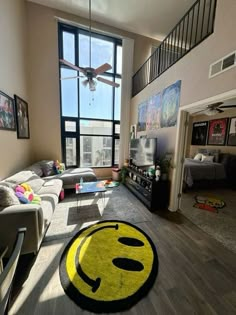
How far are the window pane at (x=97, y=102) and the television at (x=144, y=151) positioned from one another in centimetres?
159

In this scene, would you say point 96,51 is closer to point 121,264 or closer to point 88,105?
point 88,105

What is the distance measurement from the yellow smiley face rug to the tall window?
119 inches

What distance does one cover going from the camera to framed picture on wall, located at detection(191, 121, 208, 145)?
6112 millimetres

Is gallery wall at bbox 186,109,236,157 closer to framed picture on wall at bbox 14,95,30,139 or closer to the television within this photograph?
the television

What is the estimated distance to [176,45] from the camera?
3695 mm

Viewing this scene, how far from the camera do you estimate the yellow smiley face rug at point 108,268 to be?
53.0 inches

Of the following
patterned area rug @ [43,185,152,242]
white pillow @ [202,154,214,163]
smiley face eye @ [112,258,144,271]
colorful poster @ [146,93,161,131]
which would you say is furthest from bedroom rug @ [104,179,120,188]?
white pillow @ [202,154,214,163]

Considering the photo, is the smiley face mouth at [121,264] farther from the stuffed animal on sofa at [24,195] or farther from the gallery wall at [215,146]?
the gallery wall at [215,146]

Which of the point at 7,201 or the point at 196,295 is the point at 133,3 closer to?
the point at 7,201

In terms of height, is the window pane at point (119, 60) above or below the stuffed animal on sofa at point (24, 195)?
above

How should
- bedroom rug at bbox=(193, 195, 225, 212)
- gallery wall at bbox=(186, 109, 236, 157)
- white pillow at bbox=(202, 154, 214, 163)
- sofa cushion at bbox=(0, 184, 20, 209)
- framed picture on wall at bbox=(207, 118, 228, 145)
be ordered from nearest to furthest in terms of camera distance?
sofa cushion at bbox=(0, 184, 20, 209) → bedroom rug at bbox=(193, 195, 225, 212) → gallery wall at bbox=(186, 109, 236, 157) → white pillow at bbox=(202, 154, 214, 163) → framed picture on wall at bbox=(207, 118, 228, 145)

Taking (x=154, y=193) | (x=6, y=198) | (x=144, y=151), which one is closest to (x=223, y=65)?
(x=144, y=151)

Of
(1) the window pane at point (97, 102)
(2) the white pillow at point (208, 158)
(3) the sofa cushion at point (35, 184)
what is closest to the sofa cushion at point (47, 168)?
(3) the sofa cushion at point (35, 184)

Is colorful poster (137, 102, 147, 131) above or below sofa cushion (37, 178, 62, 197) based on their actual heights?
→ above
